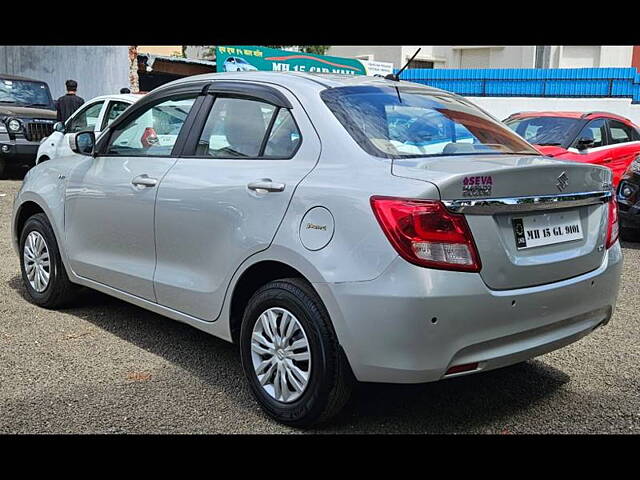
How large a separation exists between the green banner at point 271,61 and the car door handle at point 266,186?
12235 mm

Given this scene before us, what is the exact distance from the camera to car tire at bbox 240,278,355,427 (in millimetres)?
3238

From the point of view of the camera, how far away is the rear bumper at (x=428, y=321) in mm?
2969

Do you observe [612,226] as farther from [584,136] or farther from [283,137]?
[584,136]

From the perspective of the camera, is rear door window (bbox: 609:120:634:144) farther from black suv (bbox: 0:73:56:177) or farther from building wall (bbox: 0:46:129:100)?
building wall (bbox: 0:46:129:100)

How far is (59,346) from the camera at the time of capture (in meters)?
4.62

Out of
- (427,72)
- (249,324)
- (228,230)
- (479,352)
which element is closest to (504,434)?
(479,352)

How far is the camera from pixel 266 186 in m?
3.54

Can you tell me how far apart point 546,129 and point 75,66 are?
15436 mm

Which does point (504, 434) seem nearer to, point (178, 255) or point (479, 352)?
point (479, 352)

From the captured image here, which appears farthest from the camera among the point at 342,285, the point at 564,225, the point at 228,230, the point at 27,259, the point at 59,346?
the point at 27,259

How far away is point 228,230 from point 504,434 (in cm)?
168

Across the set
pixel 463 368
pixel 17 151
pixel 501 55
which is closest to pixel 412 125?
pixel 463 368

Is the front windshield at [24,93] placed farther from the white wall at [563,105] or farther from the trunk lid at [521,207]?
the trunk lid at [521,207]

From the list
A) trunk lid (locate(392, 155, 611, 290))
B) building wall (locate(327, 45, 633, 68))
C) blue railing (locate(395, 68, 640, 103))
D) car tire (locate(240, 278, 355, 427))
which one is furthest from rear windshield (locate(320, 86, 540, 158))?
building wall (locate(327, 45, 633, 68))
